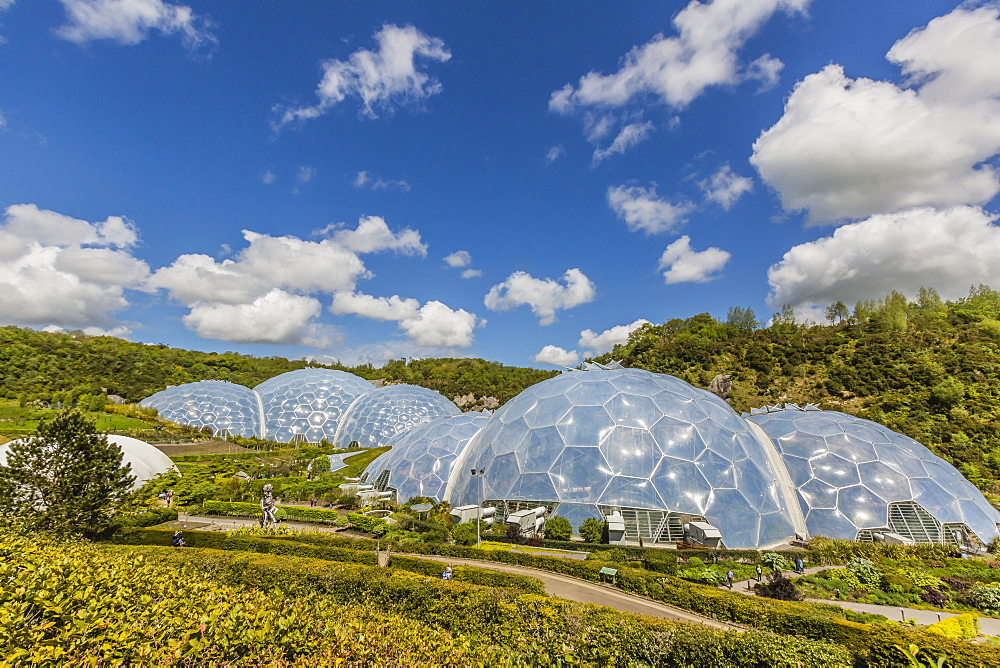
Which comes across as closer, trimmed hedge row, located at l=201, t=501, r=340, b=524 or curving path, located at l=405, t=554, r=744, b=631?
curving path, located at l=405, t=554, r=744, b=631

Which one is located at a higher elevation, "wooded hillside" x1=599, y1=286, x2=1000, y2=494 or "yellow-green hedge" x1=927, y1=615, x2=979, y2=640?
"wooded hillside" x1=599, y1=286, x2=1000, y2=494

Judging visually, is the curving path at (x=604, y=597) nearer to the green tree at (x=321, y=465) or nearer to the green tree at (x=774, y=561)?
the green tree at (x=774, y=561)

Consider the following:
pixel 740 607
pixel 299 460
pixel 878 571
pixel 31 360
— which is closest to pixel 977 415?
pixel 878 571

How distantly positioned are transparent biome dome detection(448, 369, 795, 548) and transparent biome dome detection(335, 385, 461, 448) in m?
25.8

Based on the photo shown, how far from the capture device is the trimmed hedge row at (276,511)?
21219 mm

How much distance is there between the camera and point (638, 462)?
17734 millimetres

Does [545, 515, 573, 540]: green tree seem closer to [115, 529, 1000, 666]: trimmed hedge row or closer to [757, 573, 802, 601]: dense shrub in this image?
[115, 529, 1000, 666]: trimmed hedge row

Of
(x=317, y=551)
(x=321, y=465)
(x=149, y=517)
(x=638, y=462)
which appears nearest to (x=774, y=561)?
(x=638, y=462)

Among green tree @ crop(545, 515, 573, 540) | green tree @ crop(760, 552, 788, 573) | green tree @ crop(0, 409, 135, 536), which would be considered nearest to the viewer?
green tree @ crop(0, 409, 135, 536)

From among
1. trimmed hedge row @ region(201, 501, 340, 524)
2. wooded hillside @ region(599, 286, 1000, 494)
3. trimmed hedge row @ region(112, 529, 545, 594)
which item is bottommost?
trimmed hedge row @ region(201, 501, 340, 524)

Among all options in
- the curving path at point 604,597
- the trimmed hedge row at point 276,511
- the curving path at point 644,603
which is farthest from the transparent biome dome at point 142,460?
the curving path at point 604,597

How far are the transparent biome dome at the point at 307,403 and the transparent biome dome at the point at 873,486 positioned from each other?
44961 mm

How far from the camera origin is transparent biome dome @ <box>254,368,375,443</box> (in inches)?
1825

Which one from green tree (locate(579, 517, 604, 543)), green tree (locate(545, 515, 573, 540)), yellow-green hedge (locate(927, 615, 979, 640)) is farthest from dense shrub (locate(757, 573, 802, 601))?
green tree (locate(545, 515, 573, 540))
